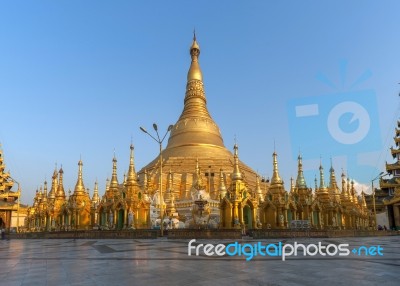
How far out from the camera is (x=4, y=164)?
2899 inches

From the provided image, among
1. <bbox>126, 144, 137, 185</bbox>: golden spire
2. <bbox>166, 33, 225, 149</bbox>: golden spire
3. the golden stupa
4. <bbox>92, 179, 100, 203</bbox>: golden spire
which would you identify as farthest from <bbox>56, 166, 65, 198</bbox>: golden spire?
<bbox>166, 33, 225, 149</bbox>: golden spire

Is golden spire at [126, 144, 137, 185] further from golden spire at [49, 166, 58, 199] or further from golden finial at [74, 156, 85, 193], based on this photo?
golden spire at [49, 166, 58, 199]

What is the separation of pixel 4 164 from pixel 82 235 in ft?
179

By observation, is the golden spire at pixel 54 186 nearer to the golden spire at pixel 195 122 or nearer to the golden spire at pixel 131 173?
the golden spire at pixel 131 173

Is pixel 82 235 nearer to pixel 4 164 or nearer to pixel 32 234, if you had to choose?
pixel 32 234

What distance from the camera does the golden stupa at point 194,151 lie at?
55906mm

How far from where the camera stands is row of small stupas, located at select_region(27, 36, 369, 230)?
3319 cm

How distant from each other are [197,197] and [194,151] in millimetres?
18192

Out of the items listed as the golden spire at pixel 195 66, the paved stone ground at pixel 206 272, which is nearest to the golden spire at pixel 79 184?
the paved stone ground at pixel 206 272

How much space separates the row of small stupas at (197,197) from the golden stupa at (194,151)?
16 cm

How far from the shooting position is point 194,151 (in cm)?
6303

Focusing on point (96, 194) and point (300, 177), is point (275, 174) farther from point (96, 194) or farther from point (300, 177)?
point (96, 194)

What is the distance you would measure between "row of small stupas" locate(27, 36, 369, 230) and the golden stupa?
0.16 metres

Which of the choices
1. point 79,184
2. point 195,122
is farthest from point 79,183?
point 195,122
